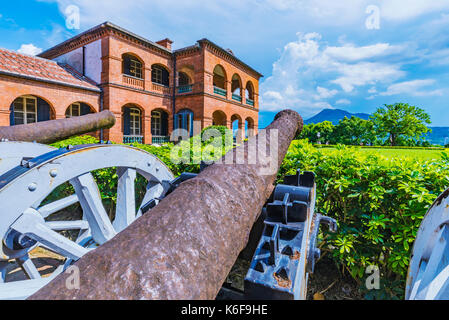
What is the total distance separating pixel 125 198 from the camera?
242 cm

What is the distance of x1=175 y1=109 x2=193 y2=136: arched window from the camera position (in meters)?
17.8

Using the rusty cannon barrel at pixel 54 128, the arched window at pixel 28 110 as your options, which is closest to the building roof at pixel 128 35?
the arched window at pixel 28 110

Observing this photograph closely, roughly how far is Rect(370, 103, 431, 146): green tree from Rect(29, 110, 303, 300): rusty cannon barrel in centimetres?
4278

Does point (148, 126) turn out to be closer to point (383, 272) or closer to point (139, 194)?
point (139, 194)

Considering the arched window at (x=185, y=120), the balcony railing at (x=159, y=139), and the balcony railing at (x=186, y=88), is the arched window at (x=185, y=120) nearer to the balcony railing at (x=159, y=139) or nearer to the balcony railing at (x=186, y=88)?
the balcony railing at (x=159, y=139)

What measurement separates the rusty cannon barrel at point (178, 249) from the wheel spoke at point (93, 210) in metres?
1.36

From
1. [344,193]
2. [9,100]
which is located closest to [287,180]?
[344,193]

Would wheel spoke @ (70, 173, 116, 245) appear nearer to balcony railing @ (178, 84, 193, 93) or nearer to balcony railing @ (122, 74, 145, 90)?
balcony railing @ (122, 74, 145, 90)

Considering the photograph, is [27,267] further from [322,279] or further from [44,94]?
[44,94]

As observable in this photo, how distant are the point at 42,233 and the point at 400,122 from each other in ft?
Result: 144

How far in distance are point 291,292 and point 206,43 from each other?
18.2m

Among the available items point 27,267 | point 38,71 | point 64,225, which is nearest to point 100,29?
point 38,71

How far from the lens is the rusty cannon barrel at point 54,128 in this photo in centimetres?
282
